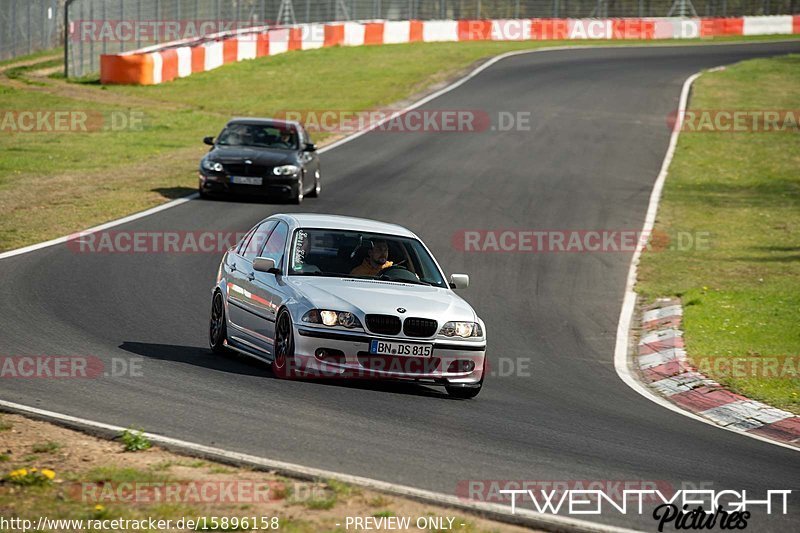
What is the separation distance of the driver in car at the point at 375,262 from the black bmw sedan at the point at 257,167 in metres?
12.0

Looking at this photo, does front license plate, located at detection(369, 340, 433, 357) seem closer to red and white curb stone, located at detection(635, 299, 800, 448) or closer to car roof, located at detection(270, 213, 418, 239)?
car roof, located at detection(270, 213, 418, 239)

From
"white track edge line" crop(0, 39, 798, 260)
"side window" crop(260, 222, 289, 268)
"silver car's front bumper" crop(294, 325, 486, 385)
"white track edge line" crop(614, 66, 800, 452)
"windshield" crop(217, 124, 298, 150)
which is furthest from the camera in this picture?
"windshield" crop(217, 124, 298, 150)

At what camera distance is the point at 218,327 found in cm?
1264

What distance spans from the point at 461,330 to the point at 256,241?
278 cm

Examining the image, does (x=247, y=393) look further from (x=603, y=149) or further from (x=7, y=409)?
(x=603, y=149)

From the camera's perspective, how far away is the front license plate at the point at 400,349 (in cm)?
1068

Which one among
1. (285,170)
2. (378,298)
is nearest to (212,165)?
(285,170)

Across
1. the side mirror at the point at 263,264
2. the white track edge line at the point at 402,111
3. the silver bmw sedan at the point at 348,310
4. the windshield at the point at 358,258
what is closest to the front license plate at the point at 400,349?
the silver bmw sedan at the point at 348,310

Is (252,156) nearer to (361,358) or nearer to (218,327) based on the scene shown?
(218,327)

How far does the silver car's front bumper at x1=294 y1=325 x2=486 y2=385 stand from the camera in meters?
10.7

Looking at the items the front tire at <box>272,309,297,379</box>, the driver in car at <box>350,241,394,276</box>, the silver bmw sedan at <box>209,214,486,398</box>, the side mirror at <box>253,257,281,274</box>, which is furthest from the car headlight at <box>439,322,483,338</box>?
the side mirror at <box>253,257,281,274</box>

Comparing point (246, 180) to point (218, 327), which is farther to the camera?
point (246, 180)

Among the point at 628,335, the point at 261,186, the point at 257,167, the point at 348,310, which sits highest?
the point at 257,167

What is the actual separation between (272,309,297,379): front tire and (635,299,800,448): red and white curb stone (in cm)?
390
